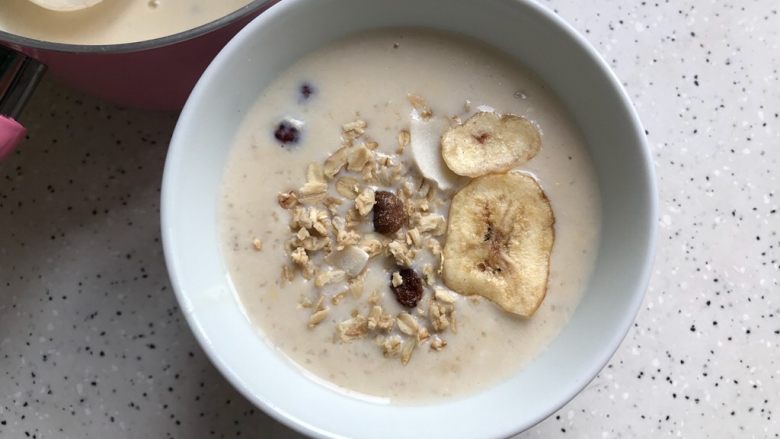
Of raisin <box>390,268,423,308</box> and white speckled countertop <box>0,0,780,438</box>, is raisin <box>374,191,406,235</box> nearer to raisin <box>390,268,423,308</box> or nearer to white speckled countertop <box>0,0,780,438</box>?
raisin <box>390,268,423,308</box>

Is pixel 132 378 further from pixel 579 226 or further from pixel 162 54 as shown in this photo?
pixel 579 226

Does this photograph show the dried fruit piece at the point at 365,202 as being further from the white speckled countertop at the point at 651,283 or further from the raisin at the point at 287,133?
the white speckled countertop at the point at 651,283

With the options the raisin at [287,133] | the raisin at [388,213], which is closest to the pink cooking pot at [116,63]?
the raisin at [287,133]

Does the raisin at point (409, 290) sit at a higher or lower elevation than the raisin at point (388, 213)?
lower

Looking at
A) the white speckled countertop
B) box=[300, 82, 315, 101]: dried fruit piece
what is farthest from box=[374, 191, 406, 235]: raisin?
the white speckled countertop

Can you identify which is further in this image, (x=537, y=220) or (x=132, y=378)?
(x=132, y=378)

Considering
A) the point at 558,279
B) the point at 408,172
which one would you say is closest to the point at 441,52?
the point at 408,172

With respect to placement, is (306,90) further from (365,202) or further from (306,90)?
(365,202)
